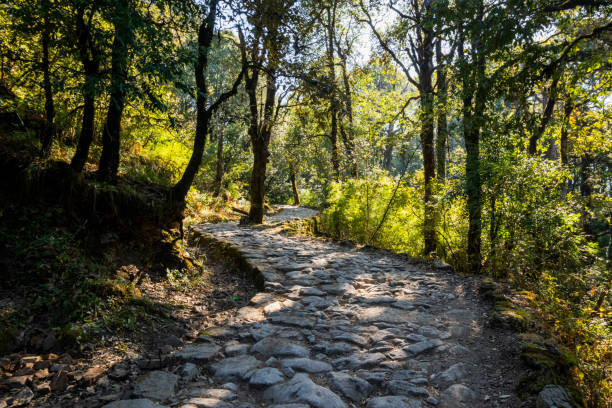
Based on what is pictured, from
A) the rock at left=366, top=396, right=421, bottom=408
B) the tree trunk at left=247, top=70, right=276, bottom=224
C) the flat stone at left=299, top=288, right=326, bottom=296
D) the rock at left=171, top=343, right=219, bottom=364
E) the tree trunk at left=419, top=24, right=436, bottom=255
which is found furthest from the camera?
the tree trunk at left=247, top=70, right=276, bottom=224

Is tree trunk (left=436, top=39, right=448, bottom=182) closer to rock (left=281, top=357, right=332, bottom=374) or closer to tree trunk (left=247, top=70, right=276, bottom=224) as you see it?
tree trunk (left=247, top=70, right=276, bottom=224)

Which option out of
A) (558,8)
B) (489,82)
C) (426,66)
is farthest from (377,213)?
(558,8)

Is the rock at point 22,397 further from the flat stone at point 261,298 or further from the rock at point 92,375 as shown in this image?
the flat stone at point 261,298

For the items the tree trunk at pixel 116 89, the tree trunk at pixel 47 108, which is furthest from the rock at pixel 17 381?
the tree trunk at pixel 47 108

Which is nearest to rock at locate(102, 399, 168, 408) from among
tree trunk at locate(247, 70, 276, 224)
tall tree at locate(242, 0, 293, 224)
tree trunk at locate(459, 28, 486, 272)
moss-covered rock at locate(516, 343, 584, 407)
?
moss-covered rock at locate(516, 343, 584, 407)

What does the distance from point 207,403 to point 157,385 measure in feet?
1.56

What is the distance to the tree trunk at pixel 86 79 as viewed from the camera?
291 cm

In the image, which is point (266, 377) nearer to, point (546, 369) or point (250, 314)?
point (250, 314)

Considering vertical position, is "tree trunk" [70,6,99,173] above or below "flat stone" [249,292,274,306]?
above

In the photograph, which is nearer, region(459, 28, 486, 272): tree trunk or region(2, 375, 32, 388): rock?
region(2, 375, 32, 388): rock

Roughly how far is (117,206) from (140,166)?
158cm

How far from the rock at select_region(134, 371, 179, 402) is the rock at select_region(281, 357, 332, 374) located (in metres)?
0.91

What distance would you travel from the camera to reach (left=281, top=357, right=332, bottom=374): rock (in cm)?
281

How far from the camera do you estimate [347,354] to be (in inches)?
123
